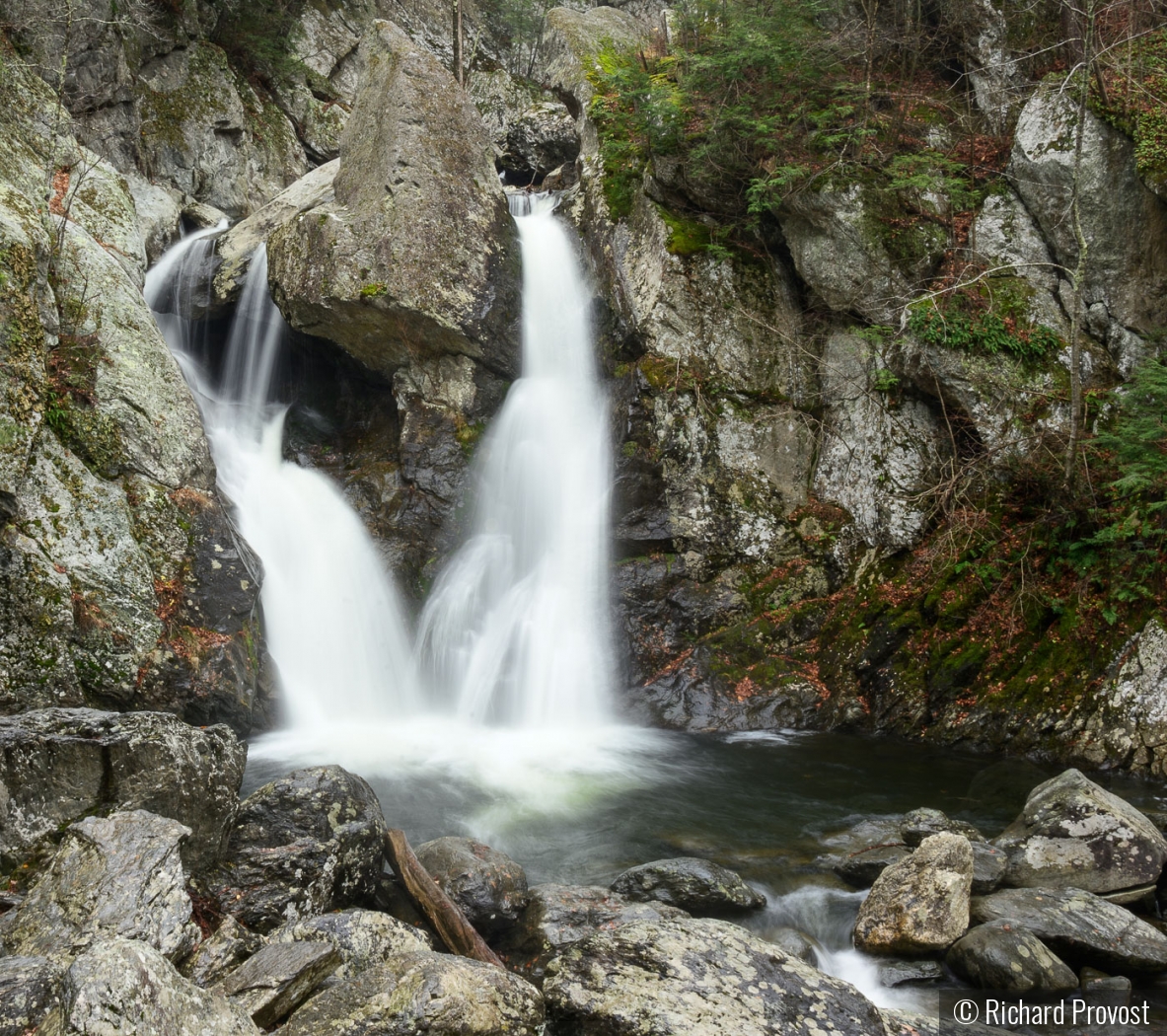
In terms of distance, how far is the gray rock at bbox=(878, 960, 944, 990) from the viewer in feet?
14.8

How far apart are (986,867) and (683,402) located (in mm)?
6866

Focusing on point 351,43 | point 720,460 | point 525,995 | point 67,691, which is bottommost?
point 525,995

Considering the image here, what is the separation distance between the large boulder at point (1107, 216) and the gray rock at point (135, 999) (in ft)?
34.8

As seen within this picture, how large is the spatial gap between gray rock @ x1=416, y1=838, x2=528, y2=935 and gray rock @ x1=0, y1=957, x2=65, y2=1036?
2.28 metres

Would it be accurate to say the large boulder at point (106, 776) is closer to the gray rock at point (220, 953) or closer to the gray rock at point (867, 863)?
the gray rock at point (220, 953)

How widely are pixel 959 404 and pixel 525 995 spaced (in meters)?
8.36

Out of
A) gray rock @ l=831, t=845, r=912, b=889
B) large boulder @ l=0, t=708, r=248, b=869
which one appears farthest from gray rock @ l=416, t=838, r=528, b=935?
gray rock @ l=831, t=845, r=912, b=889

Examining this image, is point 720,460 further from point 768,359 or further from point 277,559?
point 277,559

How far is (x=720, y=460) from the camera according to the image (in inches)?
419

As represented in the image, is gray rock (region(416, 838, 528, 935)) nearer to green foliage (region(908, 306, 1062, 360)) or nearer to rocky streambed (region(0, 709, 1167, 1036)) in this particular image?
rocky streambed (region(0, 709, 1167, 1036))

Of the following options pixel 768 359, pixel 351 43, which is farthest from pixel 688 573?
pixel 351 43

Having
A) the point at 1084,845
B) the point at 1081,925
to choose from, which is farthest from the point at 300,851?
the point at 1084,845

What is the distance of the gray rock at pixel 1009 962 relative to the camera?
14.1 ft

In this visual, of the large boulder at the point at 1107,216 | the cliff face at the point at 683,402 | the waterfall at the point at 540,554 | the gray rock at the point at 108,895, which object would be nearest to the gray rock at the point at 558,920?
the gray rock at the point at 108,895
